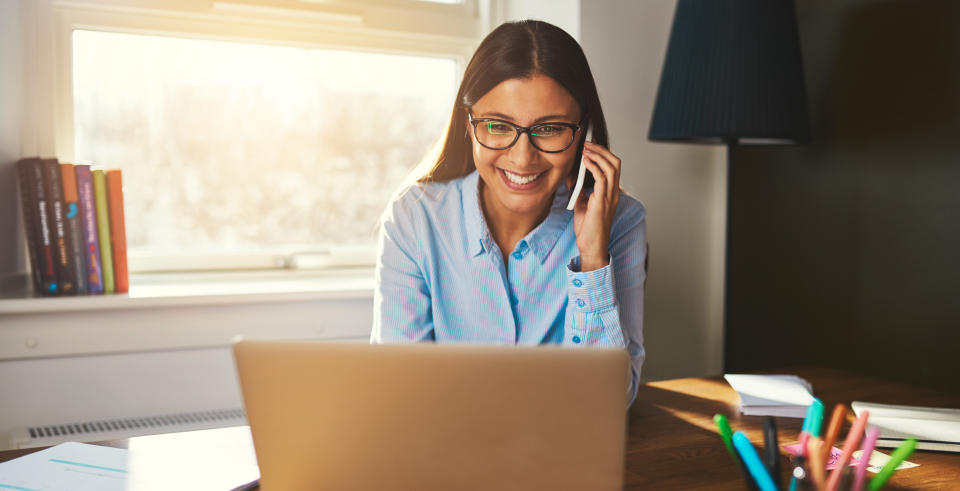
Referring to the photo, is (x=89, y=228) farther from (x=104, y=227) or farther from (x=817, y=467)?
(x=817, y=467)

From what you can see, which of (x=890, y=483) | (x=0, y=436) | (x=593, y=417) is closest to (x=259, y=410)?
(x=593, y=417)

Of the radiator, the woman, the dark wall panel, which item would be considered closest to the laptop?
the woman

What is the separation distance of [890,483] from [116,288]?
68.5 inches

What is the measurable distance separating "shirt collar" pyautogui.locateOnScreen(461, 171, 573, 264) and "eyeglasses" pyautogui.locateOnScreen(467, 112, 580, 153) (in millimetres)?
138

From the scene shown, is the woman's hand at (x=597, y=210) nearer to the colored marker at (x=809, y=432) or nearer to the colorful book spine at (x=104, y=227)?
the colored marker at (x=809, y=432)

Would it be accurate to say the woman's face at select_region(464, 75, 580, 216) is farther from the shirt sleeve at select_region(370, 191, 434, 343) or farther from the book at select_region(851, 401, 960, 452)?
the book at select_region(851, 401, 960, 452)

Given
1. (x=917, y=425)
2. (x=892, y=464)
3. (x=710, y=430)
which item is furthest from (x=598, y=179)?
(x=892, y=464)

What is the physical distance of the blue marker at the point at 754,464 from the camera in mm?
651

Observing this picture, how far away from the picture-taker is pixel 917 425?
3.59 feet

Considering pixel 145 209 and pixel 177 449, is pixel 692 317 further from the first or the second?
pixel 177 449

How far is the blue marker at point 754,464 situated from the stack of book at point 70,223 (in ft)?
5.49

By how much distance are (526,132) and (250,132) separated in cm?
122

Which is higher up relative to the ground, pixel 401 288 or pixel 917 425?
pixel 401 288

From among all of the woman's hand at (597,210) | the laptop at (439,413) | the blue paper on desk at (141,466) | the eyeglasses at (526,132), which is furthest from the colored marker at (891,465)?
the eyeglasses at (526,132)
